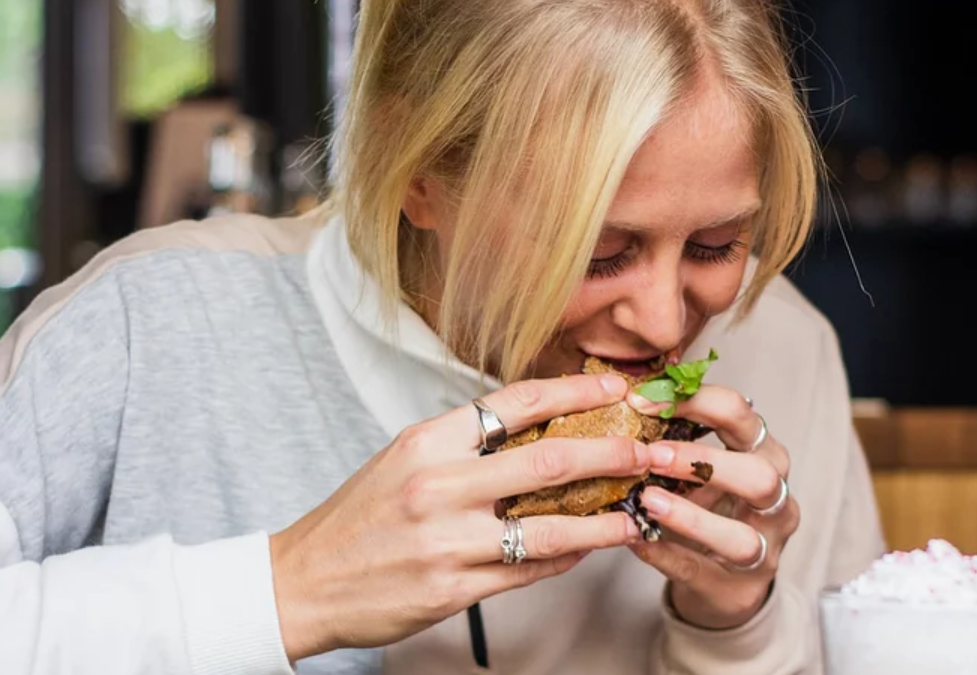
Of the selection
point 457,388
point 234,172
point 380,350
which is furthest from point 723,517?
point 234,172

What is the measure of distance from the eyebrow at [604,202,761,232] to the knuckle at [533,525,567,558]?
0.27 metres

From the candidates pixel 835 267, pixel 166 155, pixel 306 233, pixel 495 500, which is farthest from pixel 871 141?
pixel 495 500

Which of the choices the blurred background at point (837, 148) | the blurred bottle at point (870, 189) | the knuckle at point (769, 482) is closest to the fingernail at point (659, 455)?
the knuckle at point (769, 482)

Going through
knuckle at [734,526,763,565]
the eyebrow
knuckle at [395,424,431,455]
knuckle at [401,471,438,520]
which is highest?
the eyebrow

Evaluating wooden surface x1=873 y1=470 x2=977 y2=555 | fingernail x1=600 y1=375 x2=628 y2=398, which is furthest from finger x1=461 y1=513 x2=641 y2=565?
wooden surface x1=873 y1=470 x2=977 y2=555

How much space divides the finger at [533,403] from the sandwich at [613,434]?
31 mm

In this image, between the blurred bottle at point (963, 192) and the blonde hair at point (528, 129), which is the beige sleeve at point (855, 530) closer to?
the blonde hair at point (528, 129)

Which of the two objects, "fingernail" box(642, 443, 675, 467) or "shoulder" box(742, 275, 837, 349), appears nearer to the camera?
"fingernail" box(642, 443, 675, 467)

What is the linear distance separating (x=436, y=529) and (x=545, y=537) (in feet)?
0.30

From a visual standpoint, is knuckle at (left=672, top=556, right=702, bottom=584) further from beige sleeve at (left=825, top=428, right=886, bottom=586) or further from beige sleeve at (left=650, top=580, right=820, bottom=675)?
beige sleeve at (left=825, top=428, right=886, bottom=586)

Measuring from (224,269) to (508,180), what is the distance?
1.60 ft

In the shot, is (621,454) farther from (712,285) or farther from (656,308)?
(712,285)

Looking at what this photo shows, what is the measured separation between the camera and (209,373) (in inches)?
62.9

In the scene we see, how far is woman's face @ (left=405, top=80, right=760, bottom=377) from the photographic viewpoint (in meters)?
1.27
